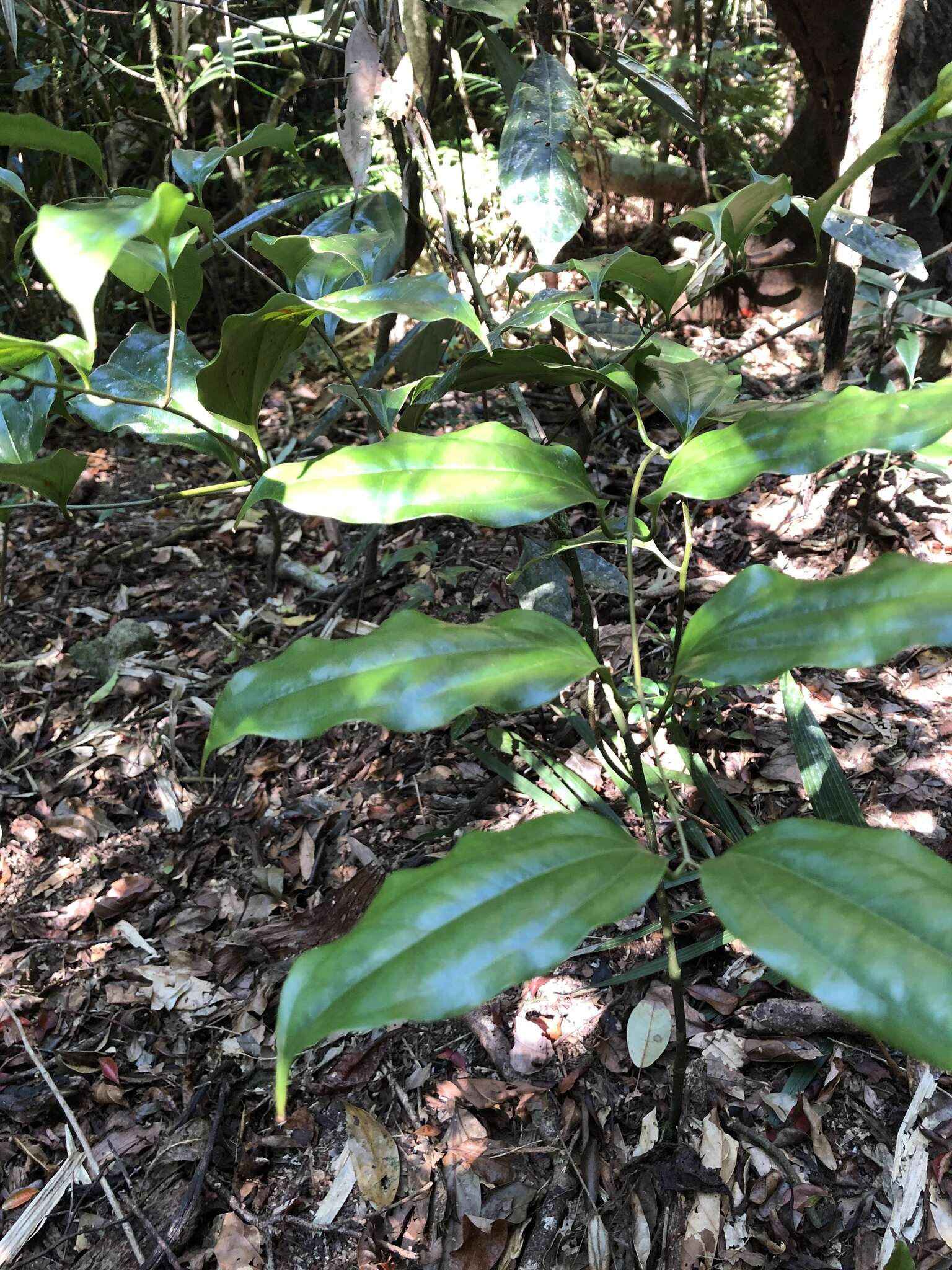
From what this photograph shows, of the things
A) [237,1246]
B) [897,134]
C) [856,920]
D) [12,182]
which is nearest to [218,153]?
[12,182]

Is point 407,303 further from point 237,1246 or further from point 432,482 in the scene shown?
point 237,1246

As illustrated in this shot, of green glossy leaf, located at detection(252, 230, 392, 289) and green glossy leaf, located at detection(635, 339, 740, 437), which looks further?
green glossy leaf, located at detection(635, 339, 740, 437)

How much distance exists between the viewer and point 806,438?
2.24ft

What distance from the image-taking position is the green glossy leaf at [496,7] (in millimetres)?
932

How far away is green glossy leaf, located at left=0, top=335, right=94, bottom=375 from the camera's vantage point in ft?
2.14

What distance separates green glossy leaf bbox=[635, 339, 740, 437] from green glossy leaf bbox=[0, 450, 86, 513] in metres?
0.57

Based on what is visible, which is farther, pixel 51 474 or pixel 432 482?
pixel 51 474

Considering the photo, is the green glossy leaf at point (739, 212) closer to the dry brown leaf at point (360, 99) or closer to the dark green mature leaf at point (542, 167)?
the dark green mature leaf at point (542, 167)

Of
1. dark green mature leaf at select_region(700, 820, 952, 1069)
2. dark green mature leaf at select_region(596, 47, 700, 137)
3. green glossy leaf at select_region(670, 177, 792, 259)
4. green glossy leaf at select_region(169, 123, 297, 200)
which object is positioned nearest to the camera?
dark green mature leaf at select_region(700, 820, 952, 1069)

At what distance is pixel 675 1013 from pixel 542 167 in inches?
37.1

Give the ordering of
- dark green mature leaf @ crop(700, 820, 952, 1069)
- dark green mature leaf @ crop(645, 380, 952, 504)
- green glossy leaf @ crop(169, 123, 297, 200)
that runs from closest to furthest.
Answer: dark green mature leaf @ crop(700, 820, 952, 1069), dark green mature leaf @ crop(645, 380, 952, 504), green glossy leaf @ crop(169, 123, 297, 200)

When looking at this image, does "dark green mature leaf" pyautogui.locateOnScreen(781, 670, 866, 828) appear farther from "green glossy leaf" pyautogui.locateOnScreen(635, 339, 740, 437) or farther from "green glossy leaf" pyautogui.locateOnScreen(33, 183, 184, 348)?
"green glossy leaf" pyautogui.locateOnScreen(33, 183, 184, 348)

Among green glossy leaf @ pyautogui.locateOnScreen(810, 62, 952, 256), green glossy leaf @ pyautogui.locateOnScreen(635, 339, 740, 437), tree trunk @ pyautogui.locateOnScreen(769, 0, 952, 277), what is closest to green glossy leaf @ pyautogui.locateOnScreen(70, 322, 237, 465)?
green glossy leaf @ pyautogui.locateOnScreen(635, 339, 740, 437)

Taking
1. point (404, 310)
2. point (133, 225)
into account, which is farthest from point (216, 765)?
point (133, 225)
